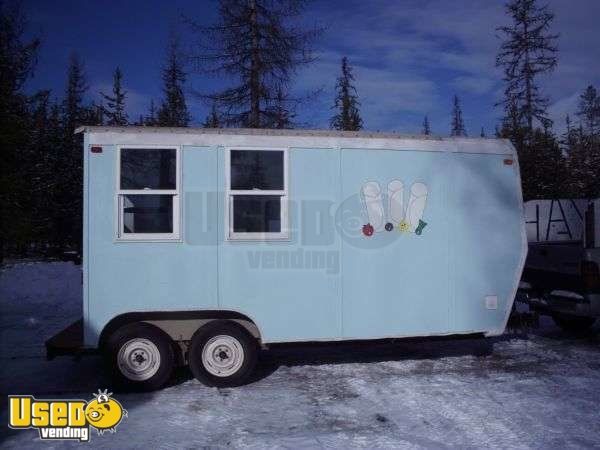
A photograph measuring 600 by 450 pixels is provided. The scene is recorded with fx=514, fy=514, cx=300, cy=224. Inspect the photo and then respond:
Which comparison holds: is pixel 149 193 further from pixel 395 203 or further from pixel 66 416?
pixel 395 203

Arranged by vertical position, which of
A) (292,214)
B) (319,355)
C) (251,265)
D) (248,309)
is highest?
(292,214)

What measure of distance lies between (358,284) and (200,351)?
211cm

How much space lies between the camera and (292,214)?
640 cm

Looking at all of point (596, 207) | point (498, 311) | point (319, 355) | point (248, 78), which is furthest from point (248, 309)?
point (248, 78)

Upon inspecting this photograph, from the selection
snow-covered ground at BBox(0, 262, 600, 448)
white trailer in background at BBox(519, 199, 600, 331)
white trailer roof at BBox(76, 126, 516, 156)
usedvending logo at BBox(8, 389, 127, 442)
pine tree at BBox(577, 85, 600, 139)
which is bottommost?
snow-covered ground at BBox(0, 262, 600, 448)

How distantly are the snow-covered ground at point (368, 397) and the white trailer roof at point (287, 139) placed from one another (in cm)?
262

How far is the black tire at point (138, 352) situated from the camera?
599 centimetres

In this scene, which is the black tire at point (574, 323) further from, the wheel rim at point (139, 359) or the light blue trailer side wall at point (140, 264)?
the wheel rim at point (139, 359)

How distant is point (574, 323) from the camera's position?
9227 mm

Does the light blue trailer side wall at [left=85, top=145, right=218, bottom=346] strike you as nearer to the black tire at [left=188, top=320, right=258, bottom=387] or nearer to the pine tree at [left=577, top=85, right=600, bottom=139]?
the black tire at [left=188, top=320, right=258, bottom=387]

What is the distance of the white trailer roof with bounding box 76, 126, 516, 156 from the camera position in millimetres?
6164

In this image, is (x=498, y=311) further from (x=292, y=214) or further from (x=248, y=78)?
(x=248, y=78)

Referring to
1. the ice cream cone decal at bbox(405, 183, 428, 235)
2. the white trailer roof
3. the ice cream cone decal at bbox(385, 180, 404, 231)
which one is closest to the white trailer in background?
the white trailer roof

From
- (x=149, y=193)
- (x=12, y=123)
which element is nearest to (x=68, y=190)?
(x=12, y=123)
